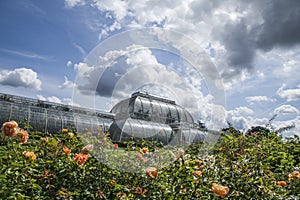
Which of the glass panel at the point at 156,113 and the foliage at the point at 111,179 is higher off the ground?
the glass panel at the point at 156,113

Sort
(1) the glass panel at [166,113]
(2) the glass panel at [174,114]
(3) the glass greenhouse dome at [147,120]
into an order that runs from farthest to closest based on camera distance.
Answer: (2) the glass panel at [174,114]
(1) the glass panel at [166,113]
(3) the glass greenhouse dome at [147,120]

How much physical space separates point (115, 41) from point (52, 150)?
4.77ft

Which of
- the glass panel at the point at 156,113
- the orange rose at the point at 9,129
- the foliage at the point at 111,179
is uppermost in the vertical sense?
the glass panel at the point at 156,113

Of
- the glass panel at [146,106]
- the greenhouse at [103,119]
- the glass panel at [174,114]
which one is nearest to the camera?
the greenhouse at [103,119]

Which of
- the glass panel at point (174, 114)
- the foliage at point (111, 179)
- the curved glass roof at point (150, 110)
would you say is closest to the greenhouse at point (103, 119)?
the curved glass roof at point (150, 110)

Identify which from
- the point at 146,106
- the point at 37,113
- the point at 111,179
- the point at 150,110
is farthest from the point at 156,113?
the point at 111,179

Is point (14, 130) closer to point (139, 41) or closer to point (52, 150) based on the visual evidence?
point (52, 150)

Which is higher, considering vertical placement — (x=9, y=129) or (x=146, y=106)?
(x=146, y=106)

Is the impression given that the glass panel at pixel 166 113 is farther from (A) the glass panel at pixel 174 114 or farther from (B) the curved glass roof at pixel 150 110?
(A) the glass panel at pixel 174 114

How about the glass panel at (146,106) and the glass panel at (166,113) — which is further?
the glass panel at (166,113)

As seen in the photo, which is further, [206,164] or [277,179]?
[277,179]

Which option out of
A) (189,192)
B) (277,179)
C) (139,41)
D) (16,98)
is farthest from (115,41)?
(16,98)

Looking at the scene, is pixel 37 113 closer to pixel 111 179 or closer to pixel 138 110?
pixel 138 110

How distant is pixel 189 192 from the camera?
2387 millimetres
